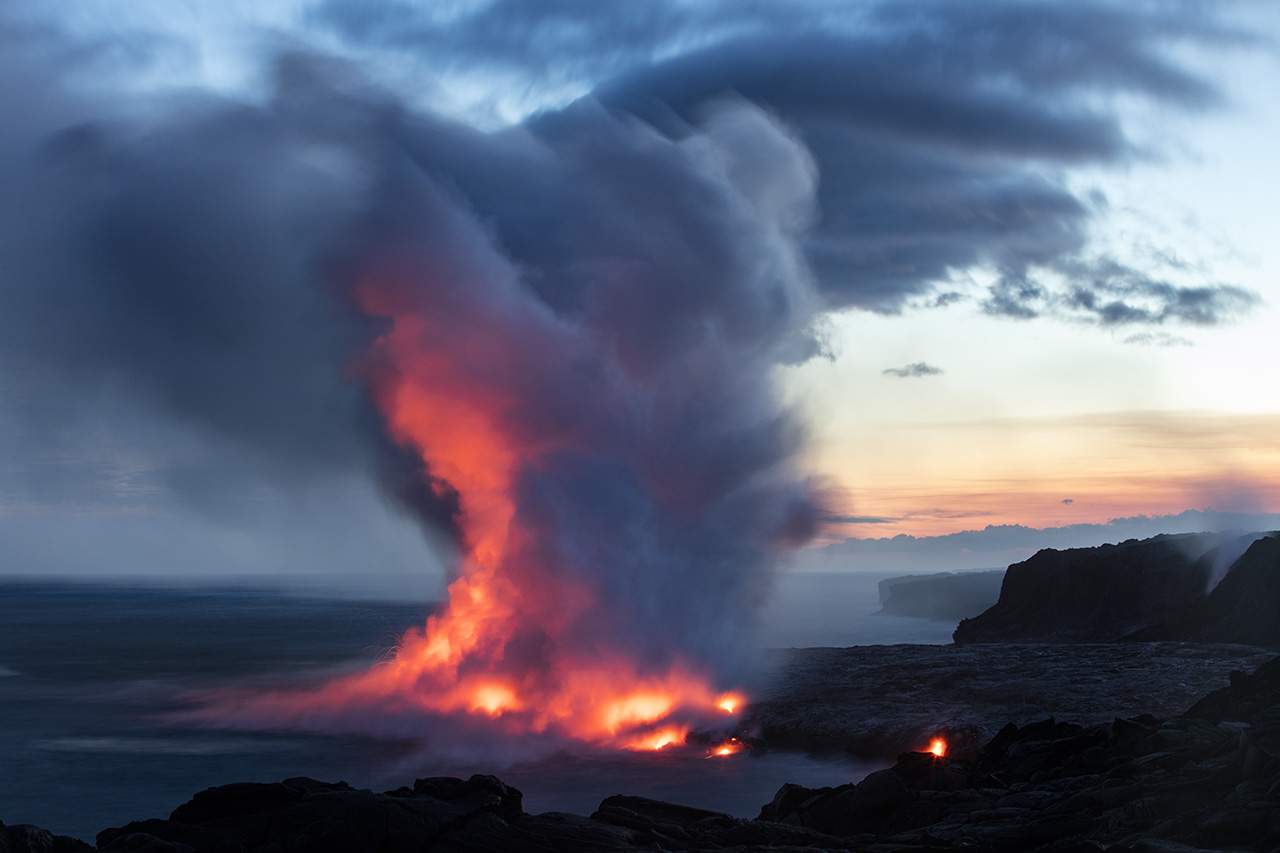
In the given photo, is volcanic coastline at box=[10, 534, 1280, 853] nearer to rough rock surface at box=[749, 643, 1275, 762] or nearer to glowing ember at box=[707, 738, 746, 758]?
rough rock surface at box=[749, 643, 1275, 762]

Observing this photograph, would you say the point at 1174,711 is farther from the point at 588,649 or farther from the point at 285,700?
the point at 285,700

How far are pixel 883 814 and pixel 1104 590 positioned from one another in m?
62.5

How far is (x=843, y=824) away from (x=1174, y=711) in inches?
832

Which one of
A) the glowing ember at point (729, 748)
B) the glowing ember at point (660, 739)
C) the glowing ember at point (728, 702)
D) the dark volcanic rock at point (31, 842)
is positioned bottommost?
the glowing ember at point (729, 748)

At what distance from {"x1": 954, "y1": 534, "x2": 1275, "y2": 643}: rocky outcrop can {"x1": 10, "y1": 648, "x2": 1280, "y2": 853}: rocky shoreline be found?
47428mm

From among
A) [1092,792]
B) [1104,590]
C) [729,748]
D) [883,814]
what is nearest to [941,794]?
[883,814]

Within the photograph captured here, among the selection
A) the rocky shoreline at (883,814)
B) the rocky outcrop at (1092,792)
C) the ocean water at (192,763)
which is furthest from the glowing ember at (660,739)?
the rocky outcrop at (1092,792)

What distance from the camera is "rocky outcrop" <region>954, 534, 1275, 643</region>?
70.7 meters

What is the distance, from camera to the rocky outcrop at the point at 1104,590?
70.7 m

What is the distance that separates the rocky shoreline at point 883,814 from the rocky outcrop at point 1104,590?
4743 centimetres

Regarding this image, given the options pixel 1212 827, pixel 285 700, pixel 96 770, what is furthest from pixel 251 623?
pixel 1212 827

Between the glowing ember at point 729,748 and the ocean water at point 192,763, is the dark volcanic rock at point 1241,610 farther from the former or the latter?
the glowing ember at point 729,748

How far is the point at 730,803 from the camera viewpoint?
1347 inches

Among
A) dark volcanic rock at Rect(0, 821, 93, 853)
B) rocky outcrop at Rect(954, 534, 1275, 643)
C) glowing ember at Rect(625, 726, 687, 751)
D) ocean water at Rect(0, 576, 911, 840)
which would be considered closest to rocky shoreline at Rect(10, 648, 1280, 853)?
dark volcanic rock at Rect(0, 821, 93, 853)
